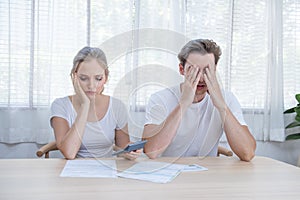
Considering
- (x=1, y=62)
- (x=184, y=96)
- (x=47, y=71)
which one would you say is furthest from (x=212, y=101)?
(x=1, y=62)

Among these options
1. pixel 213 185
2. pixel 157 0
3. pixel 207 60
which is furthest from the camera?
pixel 157 0

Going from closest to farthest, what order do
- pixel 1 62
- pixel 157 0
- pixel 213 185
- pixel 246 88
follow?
1. pixel 213 185
2. pixel 1 62
3. pixel 157 0
4. pixel 246 88

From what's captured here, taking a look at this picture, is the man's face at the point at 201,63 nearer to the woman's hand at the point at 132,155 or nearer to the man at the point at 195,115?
the man at the point at 195,115

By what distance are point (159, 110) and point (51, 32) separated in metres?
1.04

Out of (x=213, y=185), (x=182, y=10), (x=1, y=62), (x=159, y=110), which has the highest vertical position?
(x=182, y=10)

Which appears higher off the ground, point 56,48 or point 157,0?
point 157,0

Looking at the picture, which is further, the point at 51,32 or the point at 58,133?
the point at 51,32

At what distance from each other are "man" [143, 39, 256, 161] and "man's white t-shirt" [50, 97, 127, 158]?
0.59 ft

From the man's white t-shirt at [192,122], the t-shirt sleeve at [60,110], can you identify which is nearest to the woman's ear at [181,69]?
the man's white t-shirt at [192,122]

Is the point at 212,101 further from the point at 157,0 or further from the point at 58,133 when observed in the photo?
the point at 157,0

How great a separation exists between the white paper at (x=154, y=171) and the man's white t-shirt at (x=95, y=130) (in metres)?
0.32

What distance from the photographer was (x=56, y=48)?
227cm

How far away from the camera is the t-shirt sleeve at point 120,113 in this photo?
1358mm

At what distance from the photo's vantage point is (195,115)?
5.39ft
